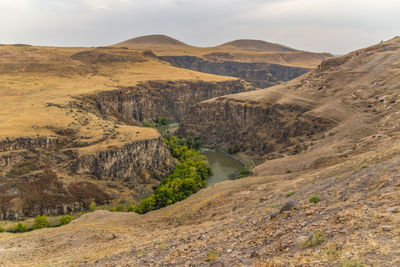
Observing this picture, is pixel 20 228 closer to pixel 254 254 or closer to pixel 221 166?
pixel 254 254

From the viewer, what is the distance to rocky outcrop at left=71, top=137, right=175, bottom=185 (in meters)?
52.9

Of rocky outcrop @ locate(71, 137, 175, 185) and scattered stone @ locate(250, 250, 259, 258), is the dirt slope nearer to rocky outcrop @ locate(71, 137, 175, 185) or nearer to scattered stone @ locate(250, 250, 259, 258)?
scattered stone @ locate(250, 250, 259, 258)

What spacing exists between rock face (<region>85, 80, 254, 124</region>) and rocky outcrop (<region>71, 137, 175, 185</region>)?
36942mm

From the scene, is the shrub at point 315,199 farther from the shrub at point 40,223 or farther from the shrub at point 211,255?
the shrub at point 40,223

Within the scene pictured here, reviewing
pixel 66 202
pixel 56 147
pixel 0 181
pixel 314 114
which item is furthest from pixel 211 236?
pixel 314 114

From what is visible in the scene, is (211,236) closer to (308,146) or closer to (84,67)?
(308,146)

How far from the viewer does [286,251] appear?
11305mm

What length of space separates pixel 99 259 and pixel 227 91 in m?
142

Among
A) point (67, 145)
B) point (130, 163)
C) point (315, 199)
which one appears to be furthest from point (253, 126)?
point (315, 199)

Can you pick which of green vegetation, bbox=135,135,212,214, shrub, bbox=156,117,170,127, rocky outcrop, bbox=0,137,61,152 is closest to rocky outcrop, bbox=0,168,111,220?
rocky outcrop, bbox=0,137,61,152

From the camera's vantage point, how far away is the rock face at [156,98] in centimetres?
10131

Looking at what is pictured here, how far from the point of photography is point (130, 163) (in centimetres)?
5809

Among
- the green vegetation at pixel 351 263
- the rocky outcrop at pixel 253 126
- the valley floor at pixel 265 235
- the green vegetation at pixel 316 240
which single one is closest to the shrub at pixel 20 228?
the valley floor at pixel 265 235

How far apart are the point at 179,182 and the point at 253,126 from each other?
133ft
